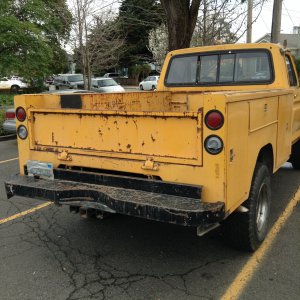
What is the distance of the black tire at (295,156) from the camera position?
713 centimetres

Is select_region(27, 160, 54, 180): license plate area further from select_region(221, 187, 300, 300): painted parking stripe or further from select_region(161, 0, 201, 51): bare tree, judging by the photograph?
select_region(161, 0, 201, 51): bare tree

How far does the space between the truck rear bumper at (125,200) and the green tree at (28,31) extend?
1575 cm

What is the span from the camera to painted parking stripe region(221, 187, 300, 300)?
3.44 meters

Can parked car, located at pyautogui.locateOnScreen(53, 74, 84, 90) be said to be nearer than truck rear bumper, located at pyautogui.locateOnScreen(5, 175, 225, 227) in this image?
No

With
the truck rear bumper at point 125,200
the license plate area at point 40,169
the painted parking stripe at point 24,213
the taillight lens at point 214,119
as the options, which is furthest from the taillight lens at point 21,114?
the taillight lens at point 214,119

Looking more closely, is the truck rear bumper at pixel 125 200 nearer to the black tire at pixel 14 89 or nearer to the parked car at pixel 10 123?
the parked car at pixel 10 123

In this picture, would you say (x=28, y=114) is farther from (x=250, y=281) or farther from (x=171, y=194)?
(x=250, y=281)

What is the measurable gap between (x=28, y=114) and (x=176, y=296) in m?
2.27

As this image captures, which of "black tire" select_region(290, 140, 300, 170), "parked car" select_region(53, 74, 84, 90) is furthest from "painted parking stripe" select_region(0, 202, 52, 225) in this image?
"parked car" select_region(53, 74, 84, 90)

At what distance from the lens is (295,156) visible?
729 centimetres

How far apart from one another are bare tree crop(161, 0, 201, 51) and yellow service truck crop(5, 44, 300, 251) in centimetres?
628

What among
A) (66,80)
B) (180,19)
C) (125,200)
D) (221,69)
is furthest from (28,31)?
(125,200)

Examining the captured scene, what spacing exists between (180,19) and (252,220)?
7900mm

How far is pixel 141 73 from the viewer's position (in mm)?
51656
